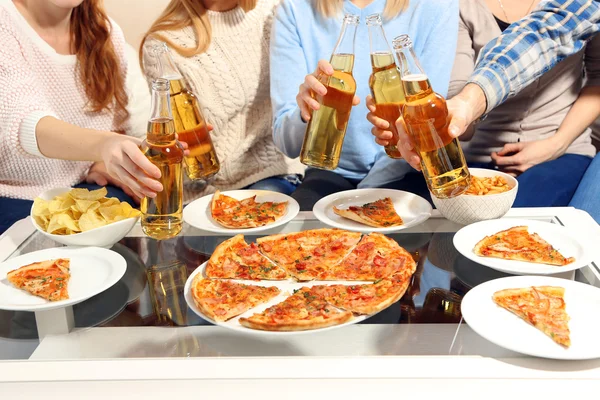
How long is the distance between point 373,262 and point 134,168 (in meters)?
0.52

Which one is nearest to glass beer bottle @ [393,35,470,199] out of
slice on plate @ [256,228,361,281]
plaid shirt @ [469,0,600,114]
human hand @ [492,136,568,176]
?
slice on plate @ [256,228,361,281]

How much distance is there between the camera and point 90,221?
143 cm

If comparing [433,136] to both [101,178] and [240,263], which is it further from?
[101,178]

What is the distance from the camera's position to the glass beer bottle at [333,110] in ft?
4.60

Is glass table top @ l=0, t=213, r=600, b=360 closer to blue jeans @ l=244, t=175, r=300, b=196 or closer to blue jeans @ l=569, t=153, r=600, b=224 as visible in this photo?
blue jeans @ l=569, t=153, r=600, b=224

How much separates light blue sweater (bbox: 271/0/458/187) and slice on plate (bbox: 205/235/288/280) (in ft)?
2.36

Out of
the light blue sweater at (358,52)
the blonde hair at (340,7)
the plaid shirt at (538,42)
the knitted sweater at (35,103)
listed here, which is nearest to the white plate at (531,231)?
the plaid shirt at (538,42)

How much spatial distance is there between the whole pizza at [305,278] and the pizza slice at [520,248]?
16cm

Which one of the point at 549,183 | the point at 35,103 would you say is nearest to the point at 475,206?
the point at 549,183

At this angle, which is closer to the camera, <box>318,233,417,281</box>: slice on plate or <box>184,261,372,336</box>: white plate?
<box>184,261,372,336</box>: white plate

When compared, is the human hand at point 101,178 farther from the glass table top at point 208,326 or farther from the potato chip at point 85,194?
the glass table top at point 208,326

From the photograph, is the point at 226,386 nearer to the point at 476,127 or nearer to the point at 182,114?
the point at 182,114

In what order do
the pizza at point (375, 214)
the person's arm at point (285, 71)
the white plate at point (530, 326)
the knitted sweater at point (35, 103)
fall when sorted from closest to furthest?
1. the white plate at point (530, 326)
2. the pizza at point (375, 214)
3. the knitted sweater at point (35, 103)
4. the person's arm at point (285, 71)

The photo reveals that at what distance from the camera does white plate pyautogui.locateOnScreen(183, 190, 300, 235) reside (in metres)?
1.51
